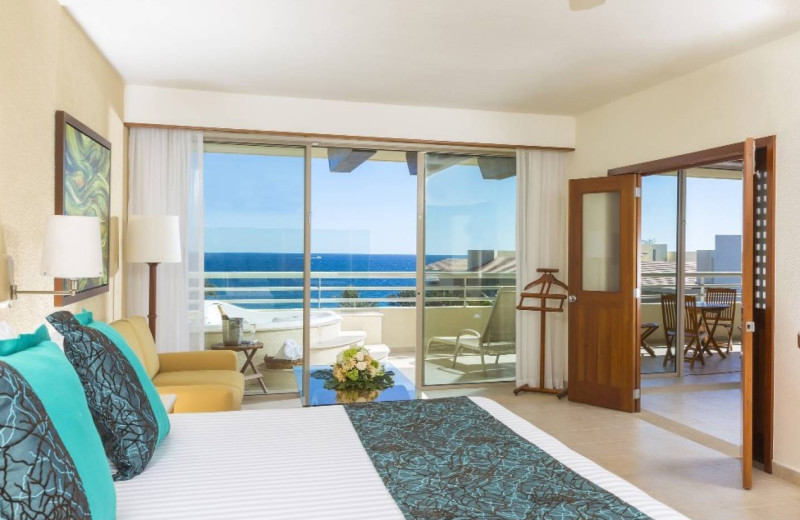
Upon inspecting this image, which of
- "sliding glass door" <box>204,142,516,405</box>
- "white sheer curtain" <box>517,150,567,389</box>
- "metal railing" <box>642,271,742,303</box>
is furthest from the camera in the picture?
"metal railing" <box>642,271,742,303</box>

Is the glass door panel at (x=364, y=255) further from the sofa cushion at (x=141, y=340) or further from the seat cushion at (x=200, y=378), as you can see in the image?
the sofa cushion at (x=141, y=340)

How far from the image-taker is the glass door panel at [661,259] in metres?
6.63

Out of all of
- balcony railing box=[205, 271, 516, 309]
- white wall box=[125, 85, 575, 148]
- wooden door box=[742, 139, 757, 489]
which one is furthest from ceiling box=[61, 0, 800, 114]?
balcony railing box=[205, 271, 516, 309]

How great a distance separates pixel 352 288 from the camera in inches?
267

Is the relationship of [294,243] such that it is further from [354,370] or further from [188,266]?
[354,370]

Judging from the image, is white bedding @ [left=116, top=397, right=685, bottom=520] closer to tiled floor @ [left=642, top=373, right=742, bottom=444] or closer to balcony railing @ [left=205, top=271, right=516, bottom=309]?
balcony railing @ [left=205, top=271, right=516, bottom=309]

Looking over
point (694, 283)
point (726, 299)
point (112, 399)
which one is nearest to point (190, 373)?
point (112, 399)

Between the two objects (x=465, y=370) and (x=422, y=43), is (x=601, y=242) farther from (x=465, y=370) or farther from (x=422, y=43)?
(x=422, y=43)

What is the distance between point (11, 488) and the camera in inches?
43.1

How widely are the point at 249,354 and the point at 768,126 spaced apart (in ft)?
13.9

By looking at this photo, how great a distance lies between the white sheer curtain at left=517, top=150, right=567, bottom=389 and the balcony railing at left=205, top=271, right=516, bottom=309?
1.08 feet

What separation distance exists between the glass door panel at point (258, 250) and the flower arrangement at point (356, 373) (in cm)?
149

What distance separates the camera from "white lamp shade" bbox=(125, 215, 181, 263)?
165 inches

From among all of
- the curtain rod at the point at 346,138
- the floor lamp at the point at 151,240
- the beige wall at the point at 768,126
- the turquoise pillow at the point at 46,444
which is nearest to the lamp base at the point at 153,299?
the floor lamp at the point at 151,240
